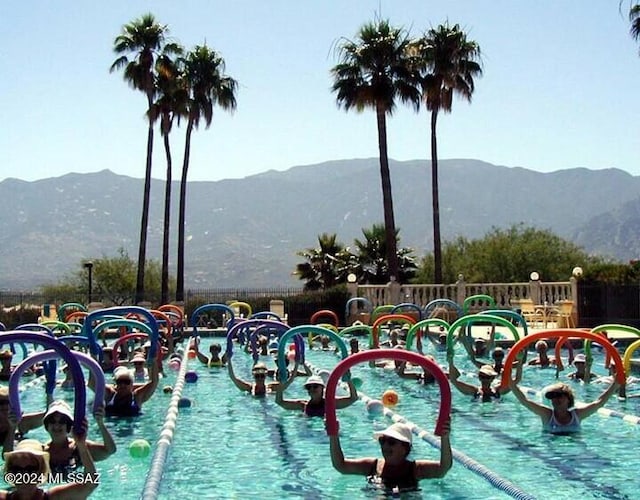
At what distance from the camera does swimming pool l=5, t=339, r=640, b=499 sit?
9.22 m

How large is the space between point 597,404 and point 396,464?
437 centimetres

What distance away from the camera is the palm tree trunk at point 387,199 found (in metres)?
38.8

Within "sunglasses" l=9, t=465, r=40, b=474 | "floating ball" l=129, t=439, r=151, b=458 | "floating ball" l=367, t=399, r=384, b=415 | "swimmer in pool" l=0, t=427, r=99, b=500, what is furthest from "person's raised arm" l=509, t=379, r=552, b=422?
"sunglasses" l=9, t=465, r=40, b=474

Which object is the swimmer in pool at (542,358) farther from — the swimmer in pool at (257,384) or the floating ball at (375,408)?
the swimmer in pool at (257,384)

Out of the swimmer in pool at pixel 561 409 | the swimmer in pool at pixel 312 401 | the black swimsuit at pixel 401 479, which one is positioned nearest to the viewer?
the black swimsuit at pixel 401 479

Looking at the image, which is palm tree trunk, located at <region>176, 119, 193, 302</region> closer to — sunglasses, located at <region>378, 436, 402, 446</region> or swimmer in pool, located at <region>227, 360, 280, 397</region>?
swimmer in pool, located at <region>227, 360, 280, 397</region>

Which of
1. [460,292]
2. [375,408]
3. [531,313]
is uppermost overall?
[460,292]

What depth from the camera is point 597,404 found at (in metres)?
11.4

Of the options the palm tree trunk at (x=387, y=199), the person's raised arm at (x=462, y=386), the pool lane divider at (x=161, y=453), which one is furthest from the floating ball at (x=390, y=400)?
the palm tree trunk at (x=387, y=199)

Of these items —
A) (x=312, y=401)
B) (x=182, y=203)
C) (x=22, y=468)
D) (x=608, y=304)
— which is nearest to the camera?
(x=22, y=468)

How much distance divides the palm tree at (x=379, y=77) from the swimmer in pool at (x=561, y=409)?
2773 cm

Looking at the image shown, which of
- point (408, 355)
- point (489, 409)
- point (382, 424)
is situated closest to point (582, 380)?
point (489, 409)

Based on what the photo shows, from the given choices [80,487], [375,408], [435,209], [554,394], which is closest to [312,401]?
[375,408]

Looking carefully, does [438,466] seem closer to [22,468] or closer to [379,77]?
[22,468]
